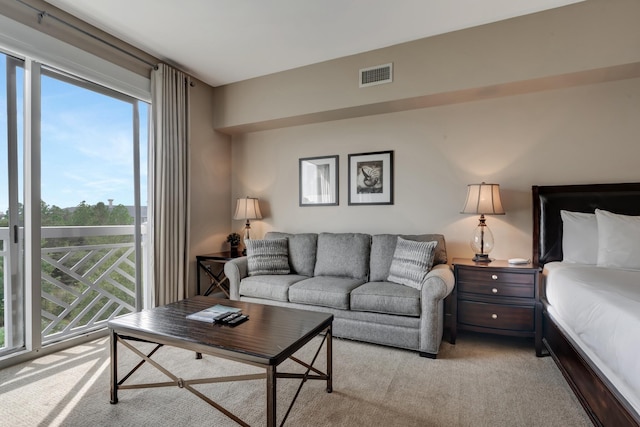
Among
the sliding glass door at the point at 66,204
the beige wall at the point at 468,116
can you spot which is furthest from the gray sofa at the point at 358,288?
the sliding glass door at the point at 66,204

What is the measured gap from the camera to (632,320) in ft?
4.26

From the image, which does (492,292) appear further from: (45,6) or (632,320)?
(45,6)

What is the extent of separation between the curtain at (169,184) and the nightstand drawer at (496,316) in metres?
2.94

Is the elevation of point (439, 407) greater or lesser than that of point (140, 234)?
lesser

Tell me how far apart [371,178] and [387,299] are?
60.3 inches

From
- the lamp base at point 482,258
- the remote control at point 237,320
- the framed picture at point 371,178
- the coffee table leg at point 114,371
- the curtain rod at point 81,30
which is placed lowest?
the coffee table leg at point 114,371

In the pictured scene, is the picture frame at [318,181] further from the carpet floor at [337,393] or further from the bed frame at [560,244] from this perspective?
the bed frame at [560,244]

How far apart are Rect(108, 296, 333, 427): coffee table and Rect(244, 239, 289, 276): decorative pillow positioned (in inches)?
46.1

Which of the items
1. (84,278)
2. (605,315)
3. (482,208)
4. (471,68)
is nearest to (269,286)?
(84,278)

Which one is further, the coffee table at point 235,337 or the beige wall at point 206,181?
the beige wall at point 206,181

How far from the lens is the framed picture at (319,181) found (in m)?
3.90

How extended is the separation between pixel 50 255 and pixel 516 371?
3.84m

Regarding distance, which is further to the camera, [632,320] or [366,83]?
[366,83]

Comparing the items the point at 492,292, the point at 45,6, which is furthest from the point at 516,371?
the point at 45,6
